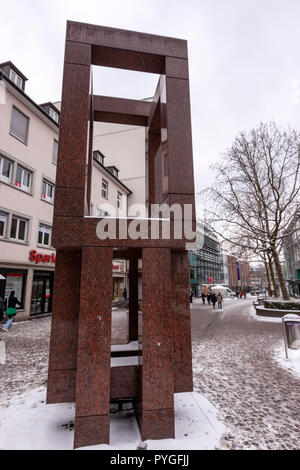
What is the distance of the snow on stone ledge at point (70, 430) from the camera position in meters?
3.28

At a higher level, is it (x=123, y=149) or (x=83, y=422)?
(x=123, y=149)

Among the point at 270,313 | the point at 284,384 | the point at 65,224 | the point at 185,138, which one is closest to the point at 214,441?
the point at 284,384

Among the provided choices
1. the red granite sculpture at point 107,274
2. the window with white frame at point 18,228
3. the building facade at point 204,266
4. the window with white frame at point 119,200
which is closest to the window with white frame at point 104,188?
the window with white frame at point 119,200

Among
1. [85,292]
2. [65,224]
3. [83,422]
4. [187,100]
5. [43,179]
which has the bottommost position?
[83,422]

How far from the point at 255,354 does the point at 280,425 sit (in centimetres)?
469

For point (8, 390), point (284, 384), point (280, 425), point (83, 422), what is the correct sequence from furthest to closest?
1. point (284, 384)
2. point (8, 390)
3. point (280, 425)
4. point (83, 422)

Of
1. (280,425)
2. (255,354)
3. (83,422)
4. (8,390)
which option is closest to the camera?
(83,422)

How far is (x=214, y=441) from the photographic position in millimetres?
3379

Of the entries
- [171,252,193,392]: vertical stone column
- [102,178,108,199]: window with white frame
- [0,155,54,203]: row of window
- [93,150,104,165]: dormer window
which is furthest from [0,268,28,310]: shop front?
[171,252,193,392]: vertical stone column

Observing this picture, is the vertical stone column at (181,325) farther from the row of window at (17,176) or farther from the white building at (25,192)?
the row of window at (17,176)

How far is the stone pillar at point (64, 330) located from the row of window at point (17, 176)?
12643 mm

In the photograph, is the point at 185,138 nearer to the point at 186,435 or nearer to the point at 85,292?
the point at 85,292

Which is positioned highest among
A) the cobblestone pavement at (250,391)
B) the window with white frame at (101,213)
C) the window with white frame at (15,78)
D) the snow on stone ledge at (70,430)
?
the window with white frame at (15,78)

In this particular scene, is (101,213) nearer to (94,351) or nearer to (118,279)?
(118,279)
